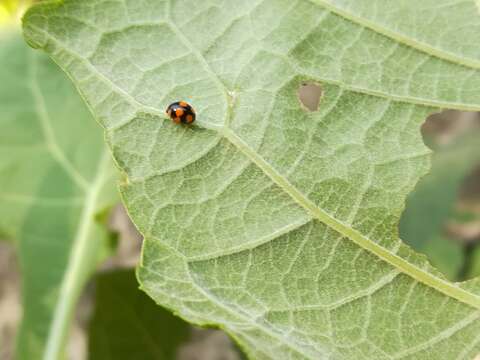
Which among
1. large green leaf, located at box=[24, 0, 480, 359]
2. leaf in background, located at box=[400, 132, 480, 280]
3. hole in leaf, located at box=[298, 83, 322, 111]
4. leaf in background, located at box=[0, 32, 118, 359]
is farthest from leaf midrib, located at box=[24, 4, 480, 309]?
hole in leaf, located at box=[298, 83, 322, 111]

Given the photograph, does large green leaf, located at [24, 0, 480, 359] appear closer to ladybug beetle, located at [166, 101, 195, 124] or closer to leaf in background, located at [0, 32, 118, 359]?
ladybug beetle, located at [166, 101, 195, 124]

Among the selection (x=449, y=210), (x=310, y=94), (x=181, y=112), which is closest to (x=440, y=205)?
(x=449, y=210)

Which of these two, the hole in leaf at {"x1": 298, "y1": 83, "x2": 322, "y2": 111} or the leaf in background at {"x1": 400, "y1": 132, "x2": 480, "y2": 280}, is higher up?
the hole in leaf at {"x1": 298, "y1": 83, "x2": 322, "y2": 111}

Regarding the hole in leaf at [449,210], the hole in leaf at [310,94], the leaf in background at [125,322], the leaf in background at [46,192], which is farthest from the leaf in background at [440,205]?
the leaf in background at [46,192]

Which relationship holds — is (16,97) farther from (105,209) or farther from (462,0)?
(462,0)

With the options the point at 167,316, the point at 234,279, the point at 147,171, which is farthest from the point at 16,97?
the point at 234,279

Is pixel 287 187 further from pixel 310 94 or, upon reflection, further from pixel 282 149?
pixel 310 94

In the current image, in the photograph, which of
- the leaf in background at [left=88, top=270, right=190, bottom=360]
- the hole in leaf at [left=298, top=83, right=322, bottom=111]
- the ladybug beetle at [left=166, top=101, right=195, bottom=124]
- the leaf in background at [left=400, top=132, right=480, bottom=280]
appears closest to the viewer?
the ladybug beetle at [left=166, top=101, right=195, bottom=124]

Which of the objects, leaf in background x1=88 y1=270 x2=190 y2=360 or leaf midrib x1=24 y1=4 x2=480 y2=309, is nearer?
leaf midrib x1=24 y1=4 x2=480 y2=309
